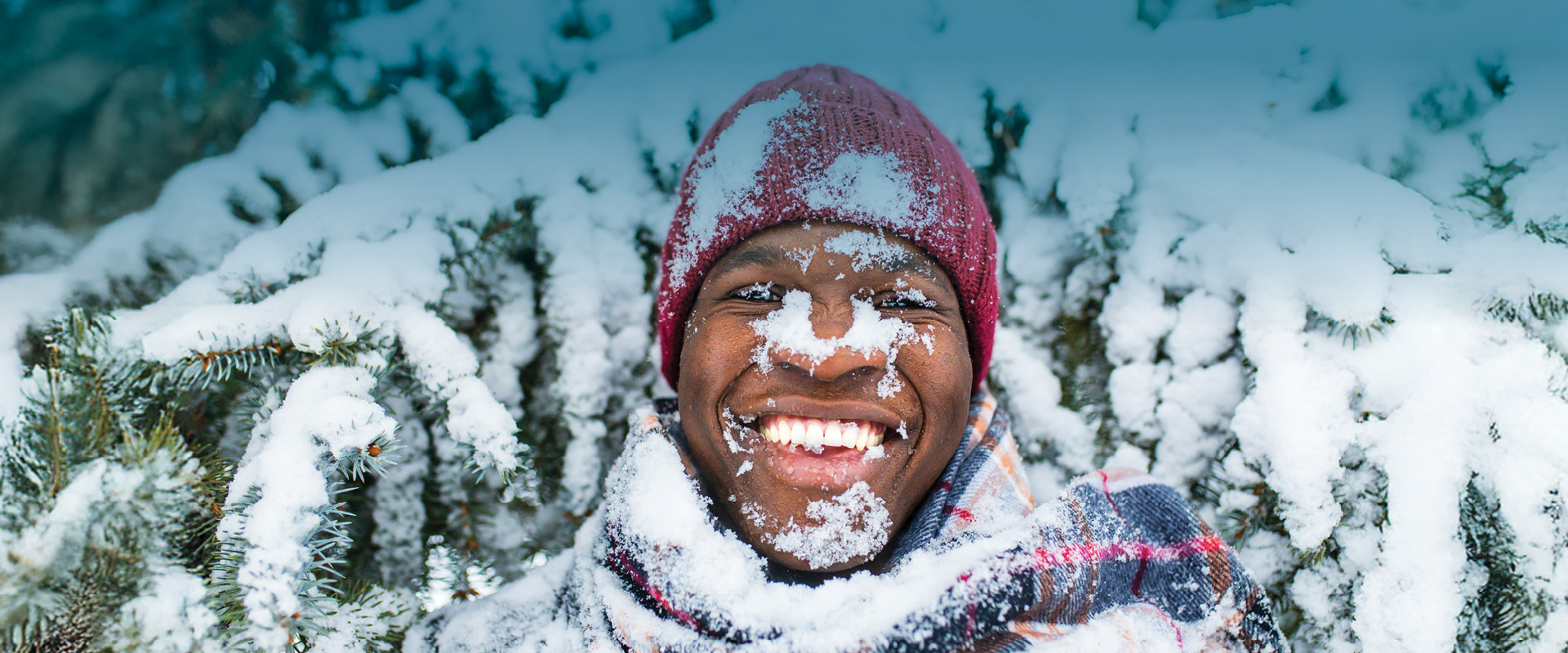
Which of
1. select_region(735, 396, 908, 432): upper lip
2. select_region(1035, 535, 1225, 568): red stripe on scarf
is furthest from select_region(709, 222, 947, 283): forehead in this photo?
select_region(1035, 535, 1225, 568): red stripe on scarf

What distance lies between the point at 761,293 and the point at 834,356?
0.77 ft

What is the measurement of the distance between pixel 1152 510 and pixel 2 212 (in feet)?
7.88

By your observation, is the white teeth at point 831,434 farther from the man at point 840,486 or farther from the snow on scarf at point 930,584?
the snow on scarf at point 930,584

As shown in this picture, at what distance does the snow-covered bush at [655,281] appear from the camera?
1.21 metres

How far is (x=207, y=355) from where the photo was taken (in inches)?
50.6

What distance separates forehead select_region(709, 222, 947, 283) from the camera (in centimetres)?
143

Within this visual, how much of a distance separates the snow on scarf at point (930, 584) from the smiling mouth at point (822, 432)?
198 mm

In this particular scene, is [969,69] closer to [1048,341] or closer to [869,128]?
[869,128]

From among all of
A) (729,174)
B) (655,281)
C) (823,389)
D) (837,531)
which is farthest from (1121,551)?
(655,281)

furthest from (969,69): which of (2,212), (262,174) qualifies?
(2,212)

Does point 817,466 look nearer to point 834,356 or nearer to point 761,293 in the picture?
point 834,356

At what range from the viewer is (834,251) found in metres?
1.43

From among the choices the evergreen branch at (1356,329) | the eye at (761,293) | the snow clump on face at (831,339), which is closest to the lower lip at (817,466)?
the snow clump on face at (831,339)

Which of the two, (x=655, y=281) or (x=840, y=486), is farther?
(x=655, y=281)
